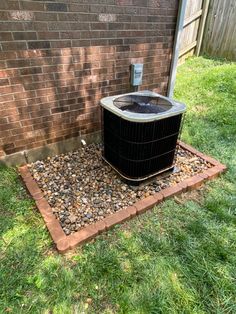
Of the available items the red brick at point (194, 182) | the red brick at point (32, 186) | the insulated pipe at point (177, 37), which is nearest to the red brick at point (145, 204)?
the red brick at point (194, 182)

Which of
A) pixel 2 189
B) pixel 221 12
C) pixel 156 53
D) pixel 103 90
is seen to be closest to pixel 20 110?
pixel 2 189

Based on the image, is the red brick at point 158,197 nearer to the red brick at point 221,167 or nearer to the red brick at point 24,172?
the red brick at point 221,167

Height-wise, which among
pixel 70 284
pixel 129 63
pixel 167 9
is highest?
pixel 167 9

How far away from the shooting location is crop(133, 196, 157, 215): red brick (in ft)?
6.94

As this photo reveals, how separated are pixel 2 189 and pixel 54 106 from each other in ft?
3.26

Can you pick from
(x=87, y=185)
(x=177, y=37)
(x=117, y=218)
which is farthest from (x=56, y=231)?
(x=177, y=37)

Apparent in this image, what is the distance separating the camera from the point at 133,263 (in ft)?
5.58

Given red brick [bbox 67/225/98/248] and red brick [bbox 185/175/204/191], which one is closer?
red brick [bbox 67/225/98/248]

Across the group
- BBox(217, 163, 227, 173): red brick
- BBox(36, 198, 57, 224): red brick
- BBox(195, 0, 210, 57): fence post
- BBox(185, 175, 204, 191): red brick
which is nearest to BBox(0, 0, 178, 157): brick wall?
BBox(36, 198, 57, 224): red brick

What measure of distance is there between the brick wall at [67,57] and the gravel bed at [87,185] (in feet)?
1.02

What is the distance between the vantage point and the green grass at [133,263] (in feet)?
4.86

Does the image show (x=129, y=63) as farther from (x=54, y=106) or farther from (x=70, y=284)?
(x=70, y=284)

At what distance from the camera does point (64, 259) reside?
1.73m

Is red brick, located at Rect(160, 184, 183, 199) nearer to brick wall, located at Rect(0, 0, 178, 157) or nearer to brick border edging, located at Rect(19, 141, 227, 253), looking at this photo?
brick border edging, located at Rect(19, 141, 227, 253)
